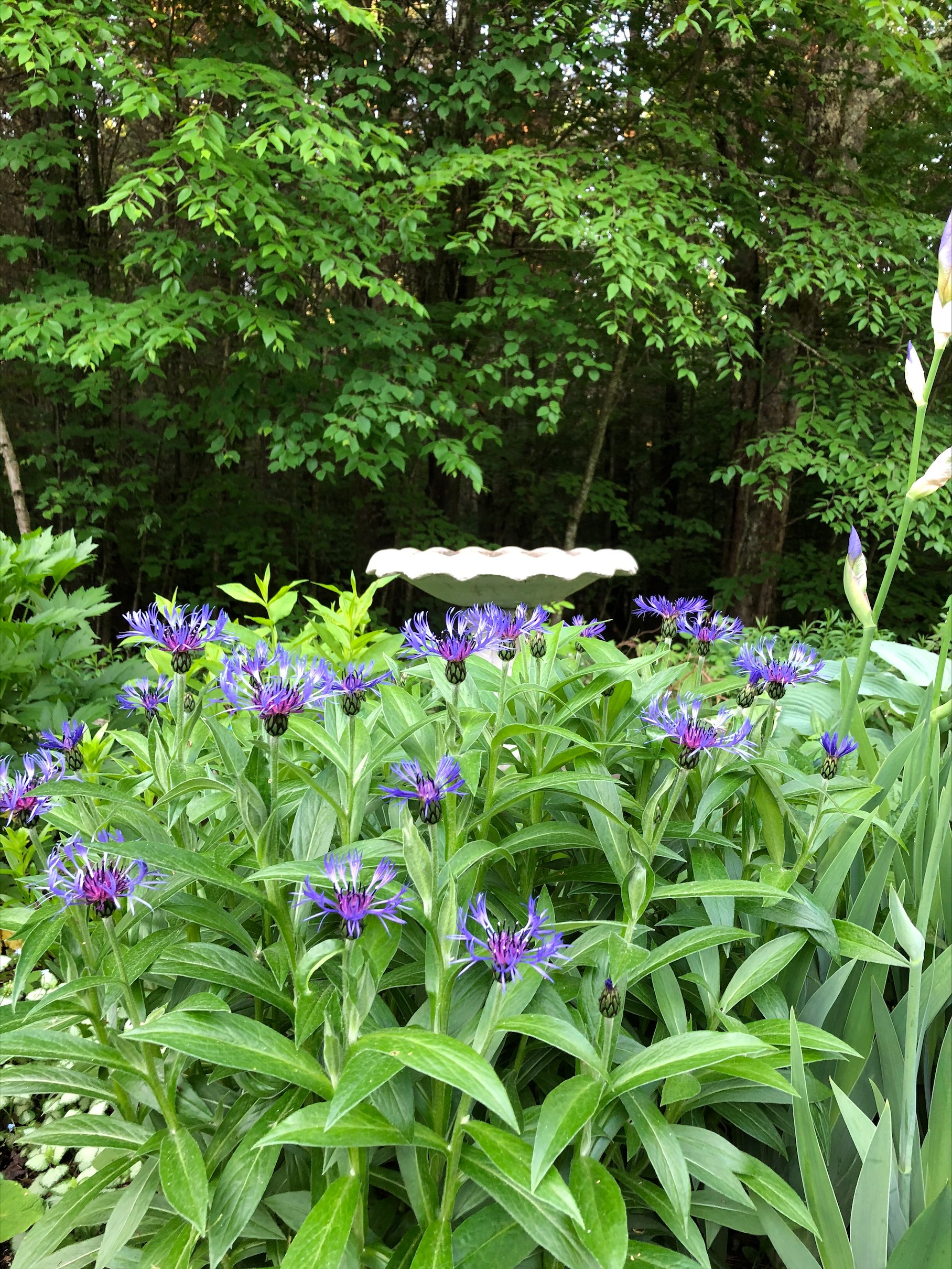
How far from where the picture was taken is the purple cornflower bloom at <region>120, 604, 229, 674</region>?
1.10 meters

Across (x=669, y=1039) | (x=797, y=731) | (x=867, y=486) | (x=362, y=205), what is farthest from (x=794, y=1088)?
(x=867, y=486)

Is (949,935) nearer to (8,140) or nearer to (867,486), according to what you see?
(867,486)

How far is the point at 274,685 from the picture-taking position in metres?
0.97

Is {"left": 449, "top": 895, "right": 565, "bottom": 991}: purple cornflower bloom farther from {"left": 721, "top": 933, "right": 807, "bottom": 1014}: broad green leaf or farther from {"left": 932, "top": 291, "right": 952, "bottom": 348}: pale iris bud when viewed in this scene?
{"left": 932, "top": 291, "right": 952, "bottom": 348}: pale iris bud

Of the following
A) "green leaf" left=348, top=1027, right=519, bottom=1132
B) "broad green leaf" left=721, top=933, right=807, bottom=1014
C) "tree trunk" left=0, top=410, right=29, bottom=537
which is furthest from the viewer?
"tree trunk" left=0, top=410, right=29, bottom=537

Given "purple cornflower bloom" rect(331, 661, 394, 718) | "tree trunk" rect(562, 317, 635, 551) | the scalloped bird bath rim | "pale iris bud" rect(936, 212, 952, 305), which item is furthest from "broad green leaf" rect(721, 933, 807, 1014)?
"tree trunk" rect(562, 317, 635, 551)

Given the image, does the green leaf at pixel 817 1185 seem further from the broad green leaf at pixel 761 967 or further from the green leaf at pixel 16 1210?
the green leaf at pixel 16 1210

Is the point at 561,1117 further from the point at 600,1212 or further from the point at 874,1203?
the point at 874,1203

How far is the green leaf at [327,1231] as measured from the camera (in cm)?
75

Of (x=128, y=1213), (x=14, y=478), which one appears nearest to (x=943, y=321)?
(x=128, y=1213)

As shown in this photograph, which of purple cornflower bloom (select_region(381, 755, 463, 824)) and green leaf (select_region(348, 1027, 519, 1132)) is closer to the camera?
green leaf (select_region(348, 1027, 519, 1132))

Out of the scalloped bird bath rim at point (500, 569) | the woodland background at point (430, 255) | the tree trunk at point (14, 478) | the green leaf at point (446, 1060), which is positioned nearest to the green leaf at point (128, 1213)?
the green leaf at point (446, 1060)

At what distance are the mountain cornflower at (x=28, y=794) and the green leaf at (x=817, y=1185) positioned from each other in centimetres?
94

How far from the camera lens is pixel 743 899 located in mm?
1182
